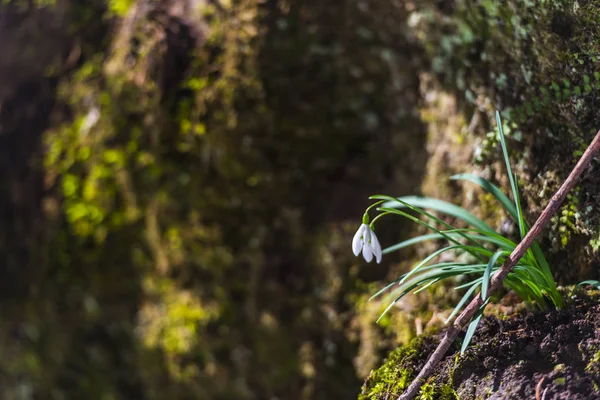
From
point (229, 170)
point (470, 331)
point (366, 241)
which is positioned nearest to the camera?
point (470, 331)

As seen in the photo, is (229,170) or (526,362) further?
(229,170)

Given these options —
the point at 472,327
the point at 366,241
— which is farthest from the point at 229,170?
the point at 472,327

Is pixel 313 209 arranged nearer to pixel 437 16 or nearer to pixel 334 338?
pixel 334 338

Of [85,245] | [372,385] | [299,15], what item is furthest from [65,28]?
[372,385]

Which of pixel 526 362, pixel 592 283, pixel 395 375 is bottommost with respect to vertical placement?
pixel 395 375

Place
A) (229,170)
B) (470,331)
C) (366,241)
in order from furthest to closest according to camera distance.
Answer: (229,170) < (366,241) < (470,331)

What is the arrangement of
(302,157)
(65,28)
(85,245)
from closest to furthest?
(302,157) < (85,245) < (65,28)

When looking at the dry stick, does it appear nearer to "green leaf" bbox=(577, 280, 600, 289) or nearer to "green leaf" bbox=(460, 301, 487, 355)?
"green leaf" bbox=(460, 301, 487, 355)

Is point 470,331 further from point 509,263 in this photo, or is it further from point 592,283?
point 592,283
